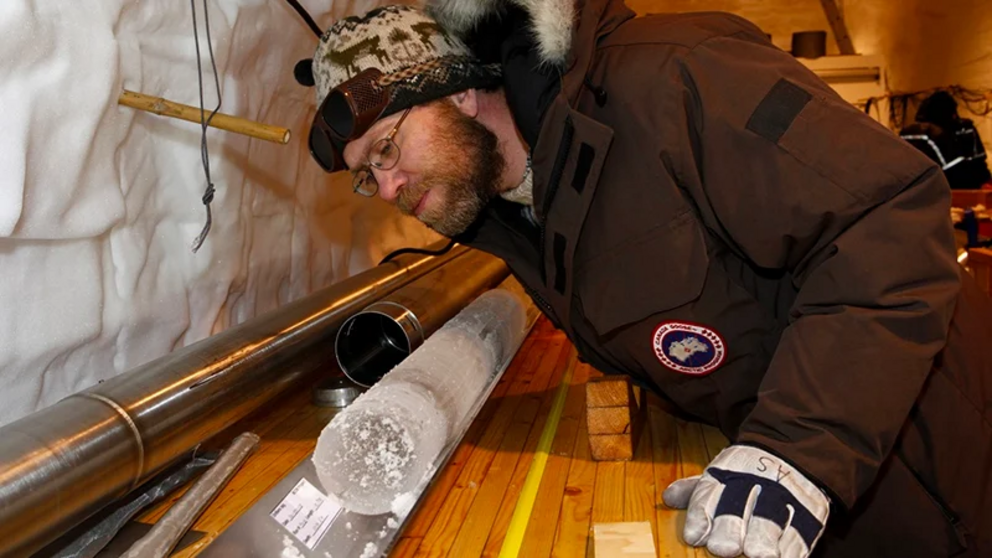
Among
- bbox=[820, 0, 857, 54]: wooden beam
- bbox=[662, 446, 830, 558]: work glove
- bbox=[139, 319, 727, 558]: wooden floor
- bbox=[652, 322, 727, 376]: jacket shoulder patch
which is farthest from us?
bbox=[820, 0, 857, 54]: wooden beam

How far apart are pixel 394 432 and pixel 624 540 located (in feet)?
1.02

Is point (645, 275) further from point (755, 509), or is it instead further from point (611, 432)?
point (755, 509)

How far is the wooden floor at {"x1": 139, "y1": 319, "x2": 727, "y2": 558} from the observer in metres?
1.18

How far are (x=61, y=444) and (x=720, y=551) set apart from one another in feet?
2.45

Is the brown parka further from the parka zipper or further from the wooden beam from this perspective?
the wooden beam

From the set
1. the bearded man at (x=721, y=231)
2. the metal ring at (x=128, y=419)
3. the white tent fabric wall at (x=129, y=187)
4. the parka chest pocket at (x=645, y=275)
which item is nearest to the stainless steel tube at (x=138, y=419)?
the metal ring at (x=128, y=419)

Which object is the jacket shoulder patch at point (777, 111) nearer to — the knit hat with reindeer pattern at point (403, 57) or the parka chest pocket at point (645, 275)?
the parka chest pocket at point (645, 275)

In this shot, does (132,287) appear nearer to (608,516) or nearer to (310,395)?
(310,395)

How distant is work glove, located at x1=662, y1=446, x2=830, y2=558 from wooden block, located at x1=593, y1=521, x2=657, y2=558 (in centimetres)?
6

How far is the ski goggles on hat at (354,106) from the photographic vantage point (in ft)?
4.52

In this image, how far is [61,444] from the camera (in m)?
1.07

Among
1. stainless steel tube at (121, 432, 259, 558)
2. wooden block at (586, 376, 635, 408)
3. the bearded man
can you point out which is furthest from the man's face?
stainless steel tube at (121, 432, 259, 558)

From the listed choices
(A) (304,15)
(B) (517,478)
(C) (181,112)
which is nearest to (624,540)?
A: (B) (517,478)

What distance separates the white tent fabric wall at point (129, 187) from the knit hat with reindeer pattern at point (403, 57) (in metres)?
0.31
